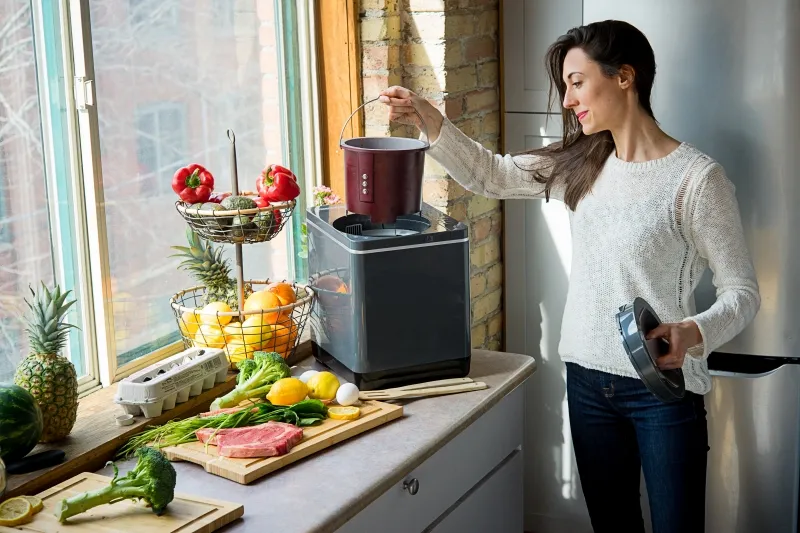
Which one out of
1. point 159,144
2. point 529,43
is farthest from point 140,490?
point 529,43

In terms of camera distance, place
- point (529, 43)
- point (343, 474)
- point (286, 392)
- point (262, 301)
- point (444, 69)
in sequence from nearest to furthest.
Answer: point (343, 474)
point (286, 392)
point (262, 301)
point (444, 69)
point (529, 43)

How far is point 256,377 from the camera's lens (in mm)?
2094

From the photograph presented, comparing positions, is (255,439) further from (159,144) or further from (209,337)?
(159,144)

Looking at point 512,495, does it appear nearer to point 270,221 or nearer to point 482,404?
point 482,404

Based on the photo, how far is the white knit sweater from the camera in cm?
208

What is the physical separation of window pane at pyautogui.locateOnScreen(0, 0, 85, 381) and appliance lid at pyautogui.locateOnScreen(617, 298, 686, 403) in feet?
3.68

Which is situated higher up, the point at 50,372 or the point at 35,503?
the point at 50,372

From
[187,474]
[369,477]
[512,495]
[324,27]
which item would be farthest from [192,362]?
[324,27]

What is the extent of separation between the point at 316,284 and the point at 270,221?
203 millimetres

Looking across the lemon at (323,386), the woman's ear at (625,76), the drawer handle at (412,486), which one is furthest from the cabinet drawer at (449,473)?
the woman's ear at (625,76)

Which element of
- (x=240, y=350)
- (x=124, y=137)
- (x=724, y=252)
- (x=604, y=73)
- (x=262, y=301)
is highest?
(x=604, y=73)

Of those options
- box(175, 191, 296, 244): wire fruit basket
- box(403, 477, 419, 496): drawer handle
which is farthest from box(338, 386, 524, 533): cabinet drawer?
box(175, 191, 296, 244): wire fruit basket

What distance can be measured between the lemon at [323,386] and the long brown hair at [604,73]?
0.65 metres

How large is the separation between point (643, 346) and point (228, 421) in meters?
0.76
